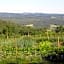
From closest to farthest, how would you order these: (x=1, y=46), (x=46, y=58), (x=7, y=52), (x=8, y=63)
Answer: (x=8, y=63) → (x=46, y=58) → (x=7, y=52) → (x=1, y=46)

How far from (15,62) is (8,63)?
431mm

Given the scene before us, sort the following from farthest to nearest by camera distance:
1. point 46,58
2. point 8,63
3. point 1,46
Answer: point 1,46 < point 46,58 < point 8,63

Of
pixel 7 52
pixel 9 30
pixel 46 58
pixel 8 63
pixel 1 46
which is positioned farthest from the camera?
pixel 9 30

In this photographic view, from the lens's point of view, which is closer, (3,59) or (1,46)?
(3,59)

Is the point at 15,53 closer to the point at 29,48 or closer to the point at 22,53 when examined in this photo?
the point at 22,53

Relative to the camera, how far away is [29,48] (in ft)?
68.4

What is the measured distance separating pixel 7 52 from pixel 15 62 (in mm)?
3031

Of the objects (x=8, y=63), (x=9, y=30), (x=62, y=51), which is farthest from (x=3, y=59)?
(x=9, y=30)

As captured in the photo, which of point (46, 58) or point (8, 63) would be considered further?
point (46, 58)

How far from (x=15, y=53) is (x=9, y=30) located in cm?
1751

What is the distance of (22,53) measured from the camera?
63.3ft

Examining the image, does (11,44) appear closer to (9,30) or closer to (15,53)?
(15,53)

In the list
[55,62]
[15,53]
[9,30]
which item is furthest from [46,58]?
[9,30]

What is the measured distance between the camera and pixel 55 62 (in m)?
17.7
